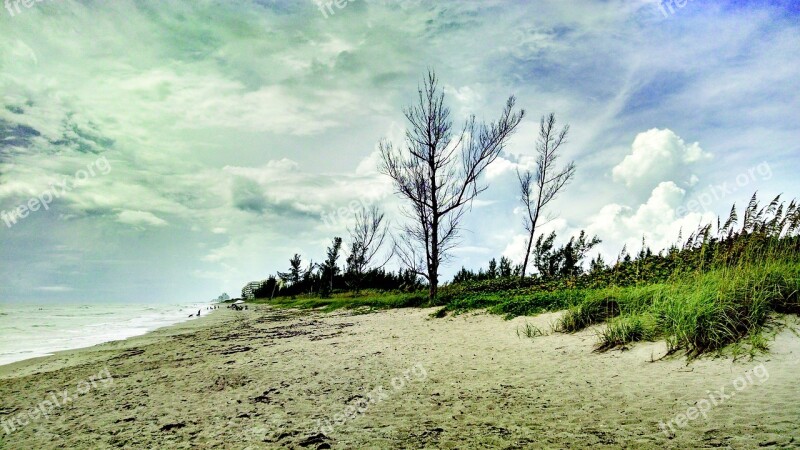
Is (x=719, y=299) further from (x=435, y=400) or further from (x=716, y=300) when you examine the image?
(x=435, y=400)

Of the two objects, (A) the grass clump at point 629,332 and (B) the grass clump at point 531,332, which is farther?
(B) the grass clump at point 531,332

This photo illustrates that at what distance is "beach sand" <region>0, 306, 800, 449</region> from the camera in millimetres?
2953

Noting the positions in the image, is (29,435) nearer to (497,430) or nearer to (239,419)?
(239,419)

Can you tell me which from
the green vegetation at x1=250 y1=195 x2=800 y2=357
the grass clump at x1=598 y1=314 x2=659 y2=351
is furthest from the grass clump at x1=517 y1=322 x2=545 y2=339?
the grass clump at x1=598 y1=314 x2=659 y2=351

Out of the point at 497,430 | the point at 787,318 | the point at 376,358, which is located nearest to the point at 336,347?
the point at 376,358

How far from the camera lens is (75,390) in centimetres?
552

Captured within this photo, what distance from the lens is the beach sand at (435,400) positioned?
2.95 metres

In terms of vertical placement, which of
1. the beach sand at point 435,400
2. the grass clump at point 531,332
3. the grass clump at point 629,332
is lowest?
the beach sand at point 435,400

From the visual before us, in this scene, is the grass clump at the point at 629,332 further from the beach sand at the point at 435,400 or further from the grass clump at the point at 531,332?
the grass clump at the point at 531,332

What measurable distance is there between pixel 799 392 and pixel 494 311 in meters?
7.11

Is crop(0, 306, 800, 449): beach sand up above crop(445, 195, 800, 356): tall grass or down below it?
below

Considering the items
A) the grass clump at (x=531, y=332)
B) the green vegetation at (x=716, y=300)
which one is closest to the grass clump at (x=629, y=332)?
the green vegetation at (x=716, y=300)

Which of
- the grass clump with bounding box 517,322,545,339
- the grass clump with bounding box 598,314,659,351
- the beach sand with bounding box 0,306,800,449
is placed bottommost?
the beach sand with bounding box 0,306,800,449

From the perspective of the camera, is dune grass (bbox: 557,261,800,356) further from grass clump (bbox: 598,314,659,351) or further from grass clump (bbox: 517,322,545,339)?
grass clump (bbox: 517,322,545,339)
